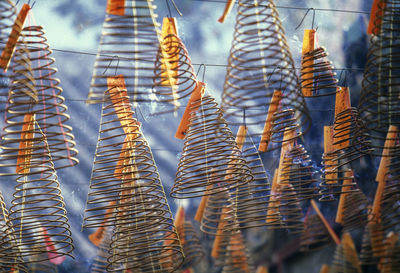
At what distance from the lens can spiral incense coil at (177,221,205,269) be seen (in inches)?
222

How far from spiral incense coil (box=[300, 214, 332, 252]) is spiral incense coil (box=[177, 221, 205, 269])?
1267 mm

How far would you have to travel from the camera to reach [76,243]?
17.3 feet

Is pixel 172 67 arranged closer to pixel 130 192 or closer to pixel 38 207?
pixel 38 207

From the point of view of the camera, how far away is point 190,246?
5.72m

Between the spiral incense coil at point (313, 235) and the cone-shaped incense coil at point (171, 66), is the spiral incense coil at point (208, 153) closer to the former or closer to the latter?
the cone-shaped incense coil at point (171, 66)

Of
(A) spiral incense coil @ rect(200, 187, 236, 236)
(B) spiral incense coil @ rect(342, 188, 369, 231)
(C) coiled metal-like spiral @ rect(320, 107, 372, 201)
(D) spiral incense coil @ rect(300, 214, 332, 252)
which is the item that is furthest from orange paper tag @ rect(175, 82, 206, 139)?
(D) spiral incense coil @ rect(300, 214, 332, 252)

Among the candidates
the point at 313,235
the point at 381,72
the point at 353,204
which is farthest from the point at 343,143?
the point at 313,235

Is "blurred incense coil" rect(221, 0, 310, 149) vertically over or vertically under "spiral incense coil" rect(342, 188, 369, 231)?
over

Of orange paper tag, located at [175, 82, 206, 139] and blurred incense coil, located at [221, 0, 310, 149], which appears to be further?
orange paper tag, located at [175, 82, 206, 139]

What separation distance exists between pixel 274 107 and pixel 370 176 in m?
3.03

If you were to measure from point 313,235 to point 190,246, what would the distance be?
1.47m

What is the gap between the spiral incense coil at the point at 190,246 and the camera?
5.63 meters

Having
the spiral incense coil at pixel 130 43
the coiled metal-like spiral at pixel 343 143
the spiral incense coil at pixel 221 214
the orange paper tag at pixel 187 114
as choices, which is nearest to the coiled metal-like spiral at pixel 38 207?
the spiral incense coil at pixel 130 43

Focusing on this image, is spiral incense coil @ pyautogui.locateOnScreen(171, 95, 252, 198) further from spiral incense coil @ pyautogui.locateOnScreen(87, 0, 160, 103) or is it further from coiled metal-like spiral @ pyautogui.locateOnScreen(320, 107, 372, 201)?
coiled metal-like spiral @ pyautogui.locateOnScreen(320, 107, 372, 201)
